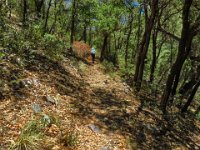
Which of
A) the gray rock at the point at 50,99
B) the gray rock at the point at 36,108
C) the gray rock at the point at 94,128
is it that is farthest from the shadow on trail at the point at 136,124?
the gray rock at the point at 36,108

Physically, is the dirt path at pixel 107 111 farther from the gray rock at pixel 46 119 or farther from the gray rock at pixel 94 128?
the gray rock at pixel 46 119

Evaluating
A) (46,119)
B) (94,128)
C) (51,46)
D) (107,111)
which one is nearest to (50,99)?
(46,119)

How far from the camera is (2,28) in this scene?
12805 mm

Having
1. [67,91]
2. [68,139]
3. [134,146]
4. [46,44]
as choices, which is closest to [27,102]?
[68,139]

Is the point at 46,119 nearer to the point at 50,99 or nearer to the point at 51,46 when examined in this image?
the point at 50,99

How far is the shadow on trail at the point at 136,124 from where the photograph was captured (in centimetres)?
1046

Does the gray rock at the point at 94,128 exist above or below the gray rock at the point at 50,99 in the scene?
below

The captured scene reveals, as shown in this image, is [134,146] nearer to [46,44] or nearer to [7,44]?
[7,44]

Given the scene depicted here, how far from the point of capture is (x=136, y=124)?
1138 centimetres

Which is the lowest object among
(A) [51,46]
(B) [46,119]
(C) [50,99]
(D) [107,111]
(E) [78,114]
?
(D) [107,111]

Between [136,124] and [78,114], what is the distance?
2.52 metres

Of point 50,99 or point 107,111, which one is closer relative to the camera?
point 50,99

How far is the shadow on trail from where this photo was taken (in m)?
10.5

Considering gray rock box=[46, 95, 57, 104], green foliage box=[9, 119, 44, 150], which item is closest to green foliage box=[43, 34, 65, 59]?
gray rock box=[46, 95, 57, 104]
